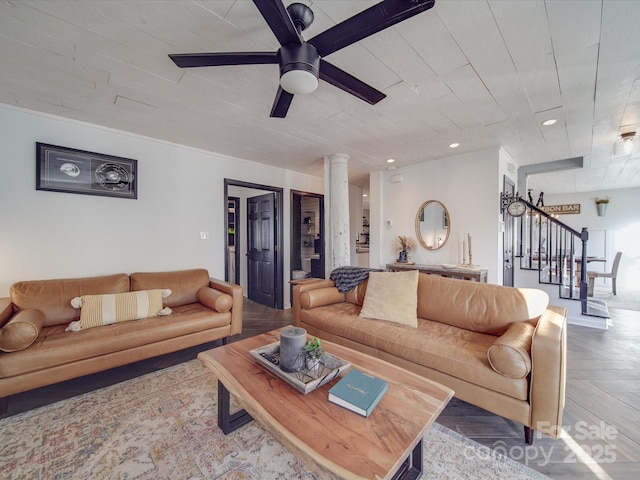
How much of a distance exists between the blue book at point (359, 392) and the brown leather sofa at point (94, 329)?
6.16ft

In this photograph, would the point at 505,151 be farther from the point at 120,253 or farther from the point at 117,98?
the point at 120,253

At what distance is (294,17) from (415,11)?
2.07 ft

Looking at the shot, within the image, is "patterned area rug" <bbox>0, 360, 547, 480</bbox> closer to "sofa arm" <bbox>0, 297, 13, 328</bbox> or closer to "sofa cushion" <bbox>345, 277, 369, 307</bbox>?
"sofa arm" <bbox>0, 297, 13, 328</bbox>

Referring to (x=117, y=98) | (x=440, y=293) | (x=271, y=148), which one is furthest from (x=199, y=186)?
(x=440, y=293)

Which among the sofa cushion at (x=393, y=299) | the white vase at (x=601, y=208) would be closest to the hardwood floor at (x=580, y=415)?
the sofa cushion at (x=393, y=299)

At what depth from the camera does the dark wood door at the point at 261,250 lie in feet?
15.1

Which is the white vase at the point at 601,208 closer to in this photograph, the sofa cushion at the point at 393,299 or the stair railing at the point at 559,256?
the stair railing at the point at 559,256

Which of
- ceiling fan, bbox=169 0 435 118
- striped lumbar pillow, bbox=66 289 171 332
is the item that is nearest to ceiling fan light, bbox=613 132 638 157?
ceiling fan, bbox=169 0 435 118

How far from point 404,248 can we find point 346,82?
135 inches

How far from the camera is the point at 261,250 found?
4.86 metres

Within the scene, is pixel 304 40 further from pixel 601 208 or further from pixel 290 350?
pixel 601 208

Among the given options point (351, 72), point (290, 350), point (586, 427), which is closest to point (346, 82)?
point (351, 72)

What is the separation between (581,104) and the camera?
8.02 feet

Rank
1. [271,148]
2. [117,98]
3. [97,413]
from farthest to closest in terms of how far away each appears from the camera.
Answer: [271,148] → [117,98] → [97,413]
